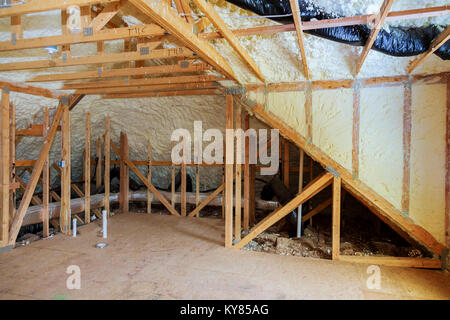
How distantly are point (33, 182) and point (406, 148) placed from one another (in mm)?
5017

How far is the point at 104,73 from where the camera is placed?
344 cm

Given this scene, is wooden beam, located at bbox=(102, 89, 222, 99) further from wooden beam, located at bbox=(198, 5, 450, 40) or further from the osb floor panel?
the osb floor panel

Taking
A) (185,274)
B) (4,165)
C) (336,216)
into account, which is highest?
(4,165)

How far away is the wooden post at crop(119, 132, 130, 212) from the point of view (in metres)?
6.16

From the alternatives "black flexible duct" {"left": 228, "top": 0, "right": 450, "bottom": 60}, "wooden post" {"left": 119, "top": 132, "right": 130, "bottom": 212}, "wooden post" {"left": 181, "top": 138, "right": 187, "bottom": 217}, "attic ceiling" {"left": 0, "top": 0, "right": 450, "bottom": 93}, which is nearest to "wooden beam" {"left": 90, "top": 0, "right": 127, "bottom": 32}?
"attic ceiling" {"left": 0, "top": 0, "right": 450, "bottom": 93}

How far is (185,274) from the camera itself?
321 centimetres

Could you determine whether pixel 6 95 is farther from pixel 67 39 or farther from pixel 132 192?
pixel 132 192

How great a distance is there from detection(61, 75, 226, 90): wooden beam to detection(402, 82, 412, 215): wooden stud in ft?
7.19

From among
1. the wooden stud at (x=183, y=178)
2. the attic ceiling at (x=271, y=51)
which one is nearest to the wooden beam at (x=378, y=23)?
the attic ceiling at (x=271, y=51)

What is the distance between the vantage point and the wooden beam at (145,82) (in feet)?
12.1

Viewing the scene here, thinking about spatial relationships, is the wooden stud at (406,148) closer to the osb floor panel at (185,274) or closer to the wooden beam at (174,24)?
the osb floor panel at (185,274)

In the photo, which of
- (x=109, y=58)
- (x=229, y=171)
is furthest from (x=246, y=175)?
(x=109, y=58)

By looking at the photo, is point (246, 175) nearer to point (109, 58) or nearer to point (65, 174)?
point (109, 58)
